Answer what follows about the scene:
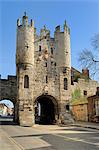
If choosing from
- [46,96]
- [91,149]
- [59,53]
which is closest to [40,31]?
[59,53]

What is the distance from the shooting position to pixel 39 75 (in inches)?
1623

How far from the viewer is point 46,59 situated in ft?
138

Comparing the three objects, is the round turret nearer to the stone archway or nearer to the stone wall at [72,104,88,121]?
the stone archway

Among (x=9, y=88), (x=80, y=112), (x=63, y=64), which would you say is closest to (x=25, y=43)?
(x=63, y=64)

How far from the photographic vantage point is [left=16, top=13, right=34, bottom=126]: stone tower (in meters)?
39.1

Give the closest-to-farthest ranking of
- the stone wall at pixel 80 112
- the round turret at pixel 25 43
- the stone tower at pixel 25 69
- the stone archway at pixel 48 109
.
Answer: the stone tower at pixel 25 69 < the round turret at pixel 25 43 < the stone archway at pixel 48 109 < the stone wall at pixel 80 112

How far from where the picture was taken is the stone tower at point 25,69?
128ft

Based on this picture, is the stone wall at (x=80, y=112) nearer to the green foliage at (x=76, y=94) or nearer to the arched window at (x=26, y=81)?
the green foliage at (x=76, y=94)

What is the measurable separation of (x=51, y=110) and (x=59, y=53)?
8911 millimetres

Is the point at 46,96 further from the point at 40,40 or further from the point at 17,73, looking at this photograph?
the point at 40,40

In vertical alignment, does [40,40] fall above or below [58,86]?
above

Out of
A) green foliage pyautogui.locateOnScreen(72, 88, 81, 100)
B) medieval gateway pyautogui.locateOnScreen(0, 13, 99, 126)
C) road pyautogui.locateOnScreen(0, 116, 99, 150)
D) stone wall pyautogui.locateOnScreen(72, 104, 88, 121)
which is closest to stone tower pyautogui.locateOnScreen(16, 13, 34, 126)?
medieval gateway pyautogui.locateOnScreen(0, 13, 99, 126)

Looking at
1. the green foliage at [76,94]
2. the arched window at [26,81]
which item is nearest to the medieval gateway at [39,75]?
the arched window at [26,81]

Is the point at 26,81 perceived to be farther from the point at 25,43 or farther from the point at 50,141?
the point at 50,141
